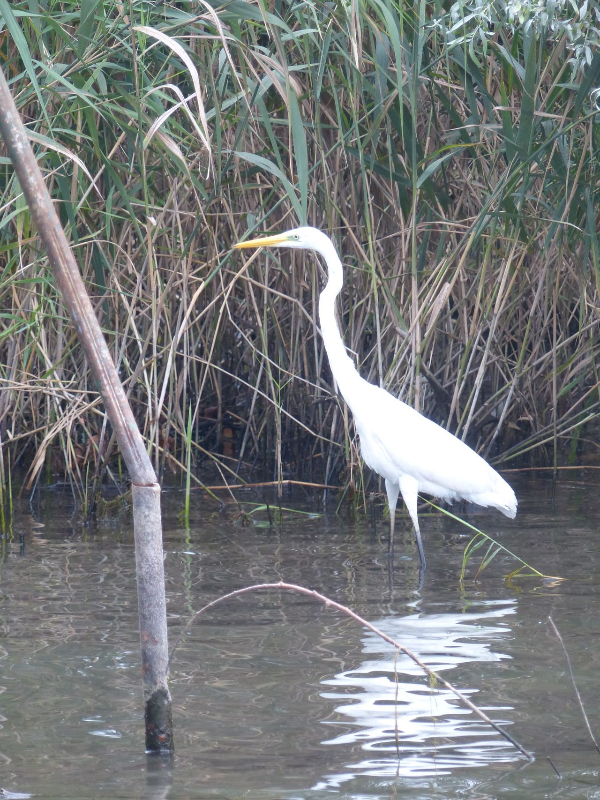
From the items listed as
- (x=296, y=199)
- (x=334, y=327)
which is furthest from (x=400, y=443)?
(x=296, y=199)

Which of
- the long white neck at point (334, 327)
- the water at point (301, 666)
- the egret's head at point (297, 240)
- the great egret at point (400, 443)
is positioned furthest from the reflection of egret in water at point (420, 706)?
the egret's head at point (297, 240)

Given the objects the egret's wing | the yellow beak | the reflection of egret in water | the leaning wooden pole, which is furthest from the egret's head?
the leaning wooden pole

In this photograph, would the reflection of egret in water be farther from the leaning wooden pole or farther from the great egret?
the great egret

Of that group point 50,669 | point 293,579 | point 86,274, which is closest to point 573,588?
point 293,579

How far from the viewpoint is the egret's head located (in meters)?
4.59

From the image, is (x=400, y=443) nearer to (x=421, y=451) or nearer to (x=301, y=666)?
(x=421, y=451)

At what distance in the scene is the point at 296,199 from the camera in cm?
397

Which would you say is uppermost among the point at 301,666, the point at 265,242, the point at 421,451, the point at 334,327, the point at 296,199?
the point at 296,199

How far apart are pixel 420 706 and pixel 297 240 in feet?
7.82

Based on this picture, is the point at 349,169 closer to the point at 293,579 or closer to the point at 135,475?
the point at 293,579

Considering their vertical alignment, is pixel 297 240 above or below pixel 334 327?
above

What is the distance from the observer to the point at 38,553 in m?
4.60

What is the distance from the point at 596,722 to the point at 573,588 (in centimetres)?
139

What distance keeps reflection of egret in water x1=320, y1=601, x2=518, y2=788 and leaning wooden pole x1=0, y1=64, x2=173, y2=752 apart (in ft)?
1.48
